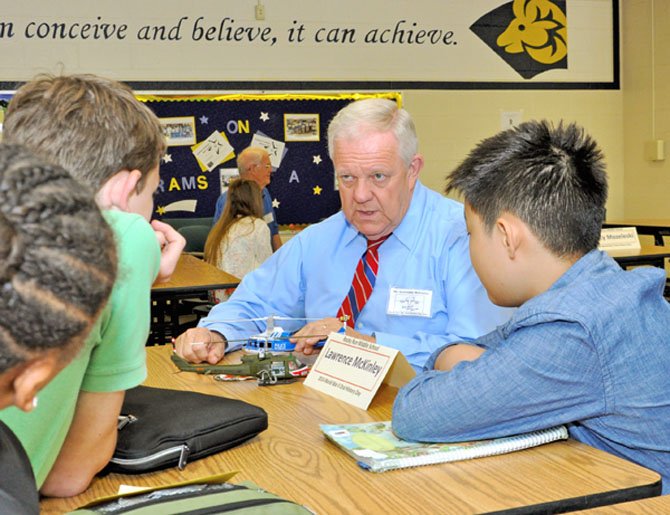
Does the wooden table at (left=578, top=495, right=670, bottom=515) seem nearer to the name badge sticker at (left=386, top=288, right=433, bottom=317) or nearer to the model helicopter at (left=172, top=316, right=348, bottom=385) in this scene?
the model helicopter at (left=172, top=316, right=348, bottom=385)

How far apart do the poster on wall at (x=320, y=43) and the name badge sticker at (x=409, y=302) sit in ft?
16.1

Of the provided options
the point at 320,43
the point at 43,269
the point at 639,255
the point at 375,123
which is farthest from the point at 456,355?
the point at 320,43

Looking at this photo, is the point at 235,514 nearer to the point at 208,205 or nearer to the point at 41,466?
the point at 41,466

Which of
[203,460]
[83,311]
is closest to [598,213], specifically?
[203,460]

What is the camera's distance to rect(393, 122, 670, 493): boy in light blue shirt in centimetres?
136

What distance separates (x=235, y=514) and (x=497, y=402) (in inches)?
22.0

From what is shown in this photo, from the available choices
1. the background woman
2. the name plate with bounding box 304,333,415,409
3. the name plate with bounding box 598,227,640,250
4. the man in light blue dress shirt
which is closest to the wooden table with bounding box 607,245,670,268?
the name plate with bounding box 598,227,640,250

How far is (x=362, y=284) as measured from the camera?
255cm

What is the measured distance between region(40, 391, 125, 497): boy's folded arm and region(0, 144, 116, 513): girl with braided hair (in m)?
0.58

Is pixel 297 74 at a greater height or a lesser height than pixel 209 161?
greater

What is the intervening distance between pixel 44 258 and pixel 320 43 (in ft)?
22.7

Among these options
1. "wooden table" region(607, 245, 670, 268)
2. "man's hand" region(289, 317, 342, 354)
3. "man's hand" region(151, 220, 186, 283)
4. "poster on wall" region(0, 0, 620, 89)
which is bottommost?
"wooden table" region(607, 245, 670, 268)

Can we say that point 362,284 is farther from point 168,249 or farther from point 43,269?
point 43,269

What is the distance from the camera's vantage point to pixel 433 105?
7.55 m
